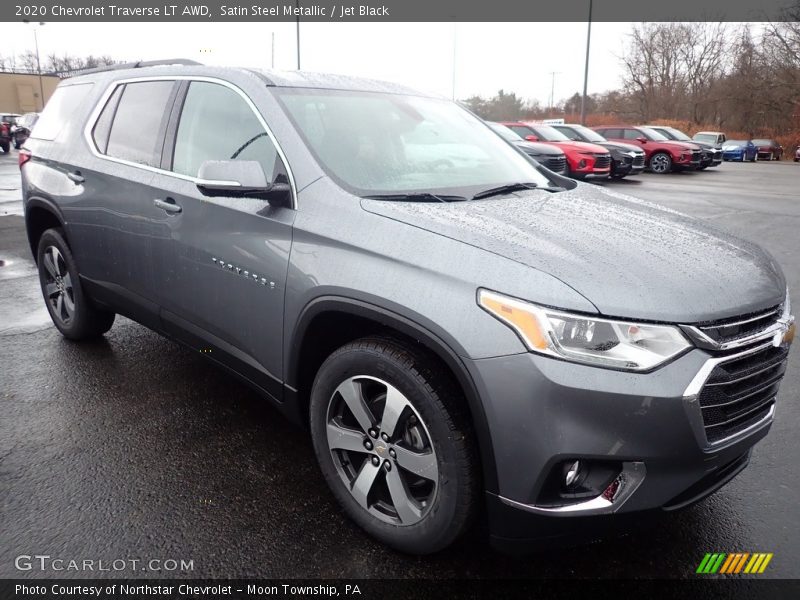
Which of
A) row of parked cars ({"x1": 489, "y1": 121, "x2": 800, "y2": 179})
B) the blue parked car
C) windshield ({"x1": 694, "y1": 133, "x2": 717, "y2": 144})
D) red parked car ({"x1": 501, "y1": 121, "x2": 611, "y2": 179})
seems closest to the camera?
row of parked cars ({"x1": 489, "y1": 121, "x2": 800, "y2": 179})

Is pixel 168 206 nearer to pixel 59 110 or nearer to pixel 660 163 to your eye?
pixel 59 110

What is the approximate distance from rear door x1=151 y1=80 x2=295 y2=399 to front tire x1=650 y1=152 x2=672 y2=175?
2180 cm

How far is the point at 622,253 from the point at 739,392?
576 mm

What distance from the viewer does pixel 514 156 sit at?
3.55 metres

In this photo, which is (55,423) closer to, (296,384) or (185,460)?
(185,460)

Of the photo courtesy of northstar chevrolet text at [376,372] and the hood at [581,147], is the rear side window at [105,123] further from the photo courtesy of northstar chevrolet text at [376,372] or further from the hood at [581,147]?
the hood at [581,147]

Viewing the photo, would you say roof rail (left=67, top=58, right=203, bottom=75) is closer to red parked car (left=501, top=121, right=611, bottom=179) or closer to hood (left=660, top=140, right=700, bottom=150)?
red parked car (left=501, top=121, right=611, bottom=179)

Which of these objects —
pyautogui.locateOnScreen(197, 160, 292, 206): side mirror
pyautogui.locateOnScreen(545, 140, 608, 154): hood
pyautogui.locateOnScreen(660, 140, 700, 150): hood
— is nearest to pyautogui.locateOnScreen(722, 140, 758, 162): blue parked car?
pyautogui.locateOnScreen(660, 140, 700, 150): hood

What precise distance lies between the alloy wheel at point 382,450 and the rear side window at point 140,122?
1857mm

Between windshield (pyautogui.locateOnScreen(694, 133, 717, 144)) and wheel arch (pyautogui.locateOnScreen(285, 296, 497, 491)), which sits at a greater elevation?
windshield (pyautogui.locateOnScreen(694, 133, 717, 144))

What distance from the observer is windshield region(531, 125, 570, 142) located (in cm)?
1711

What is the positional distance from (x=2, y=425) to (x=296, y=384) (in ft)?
6.06

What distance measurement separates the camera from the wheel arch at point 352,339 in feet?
6.30

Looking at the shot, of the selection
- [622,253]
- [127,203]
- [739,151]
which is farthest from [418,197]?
[739,151]
